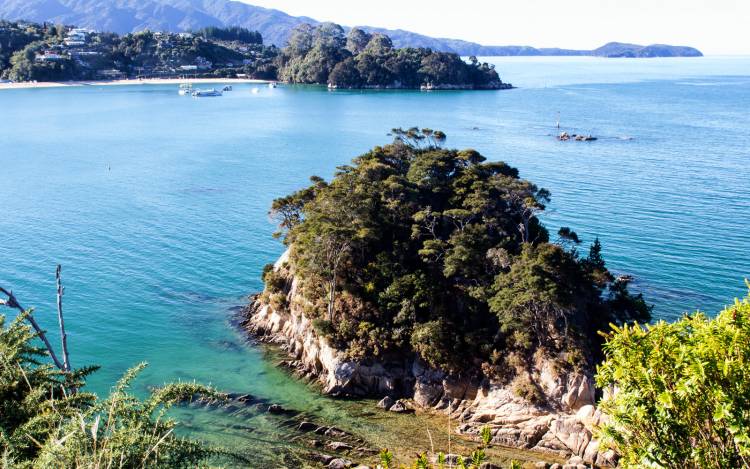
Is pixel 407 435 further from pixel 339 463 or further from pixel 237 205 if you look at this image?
pixel 237 205

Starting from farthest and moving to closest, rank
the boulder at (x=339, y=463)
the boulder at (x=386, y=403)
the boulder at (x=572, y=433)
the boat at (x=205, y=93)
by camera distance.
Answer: the boat at (x=205, y=93) < the boulder at (x=386, y=403) < the boulder at (x=572, y=433) < the boulder at (x=339, y=463)

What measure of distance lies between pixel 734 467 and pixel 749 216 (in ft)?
180

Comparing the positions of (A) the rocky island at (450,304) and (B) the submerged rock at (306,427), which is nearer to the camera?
(B) the submerged rock at (306,427)

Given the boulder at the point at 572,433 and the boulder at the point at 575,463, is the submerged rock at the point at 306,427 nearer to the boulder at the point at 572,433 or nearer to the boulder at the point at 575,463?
the boulder at the point at 572,433

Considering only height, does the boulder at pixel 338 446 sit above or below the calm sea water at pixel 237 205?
below

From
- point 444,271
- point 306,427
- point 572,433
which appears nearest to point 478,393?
point 572,433

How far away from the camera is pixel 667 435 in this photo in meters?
13.7

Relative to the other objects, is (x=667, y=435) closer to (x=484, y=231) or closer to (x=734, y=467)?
(x=734, y=467)

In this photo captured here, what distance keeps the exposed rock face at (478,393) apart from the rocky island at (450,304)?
2.6 inches

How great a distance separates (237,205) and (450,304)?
127ft

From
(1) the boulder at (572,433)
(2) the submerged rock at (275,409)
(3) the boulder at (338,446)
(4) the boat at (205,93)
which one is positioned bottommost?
(3) the boulder at (338,446)

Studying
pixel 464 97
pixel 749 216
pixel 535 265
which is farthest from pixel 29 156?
pixel 464 97

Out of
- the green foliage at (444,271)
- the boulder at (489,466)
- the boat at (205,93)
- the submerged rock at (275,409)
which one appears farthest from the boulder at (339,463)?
the boat at (205,93)

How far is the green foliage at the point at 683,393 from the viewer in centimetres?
1288
